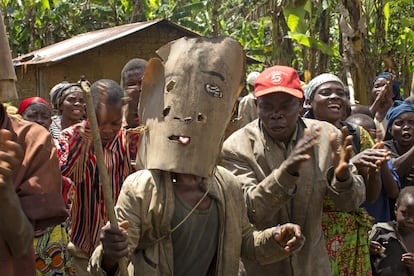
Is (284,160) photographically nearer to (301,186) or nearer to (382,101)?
(301,186)

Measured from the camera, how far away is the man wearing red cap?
4445mm

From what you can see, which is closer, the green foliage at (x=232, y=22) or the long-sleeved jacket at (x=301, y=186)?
the long-sleeved jacket at (x=301, y=186)

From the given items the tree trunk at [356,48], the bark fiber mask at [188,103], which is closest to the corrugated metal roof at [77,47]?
the tree trunk at [356,48]

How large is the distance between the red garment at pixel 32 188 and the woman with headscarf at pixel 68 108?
344 cm

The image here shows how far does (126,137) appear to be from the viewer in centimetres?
514

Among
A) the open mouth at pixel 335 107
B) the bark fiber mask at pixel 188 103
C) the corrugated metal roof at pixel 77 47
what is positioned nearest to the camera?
the bark fiber mask at pixel 188 103

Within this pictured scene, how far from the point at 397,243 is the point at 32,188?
132 inches

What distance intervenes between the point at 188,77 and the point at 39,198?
1.05 meters

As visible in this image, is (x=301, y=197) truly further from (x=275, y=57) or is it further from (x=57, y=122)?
(x=275, y=57)

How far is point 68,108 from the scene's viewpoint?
22.7 feet

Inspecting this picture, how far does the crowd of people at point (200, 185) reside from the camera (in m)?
3.19

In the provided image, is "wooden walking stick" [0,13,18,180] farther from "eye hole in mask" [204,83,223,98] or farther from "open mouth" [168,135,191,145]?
"eye hole in mask" [204,83,223,98]

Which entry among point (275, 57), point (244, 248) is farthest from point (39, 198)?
point (275, 57)

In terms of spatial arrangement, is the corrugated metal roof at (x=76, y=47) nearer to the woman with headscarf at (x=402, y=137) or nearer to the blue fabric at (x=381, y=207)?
the woman with headscarf at (x=402, y=137)
